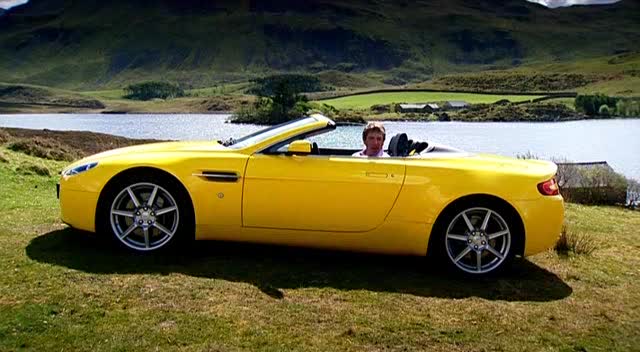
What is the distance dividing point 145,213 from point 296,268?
1573 millimetres

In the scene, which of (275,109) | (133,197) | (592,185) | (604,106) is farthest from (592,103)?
(133,197)

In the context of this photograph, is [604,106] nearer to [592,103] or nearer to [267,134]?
[592,103]

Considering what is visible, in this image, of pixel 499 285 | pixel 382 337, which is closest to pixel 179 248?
pixel 382 337

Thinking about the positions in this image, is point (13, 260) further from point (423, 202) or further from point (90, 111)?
point (90, 111)

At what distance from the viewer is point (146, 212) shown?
542 centimetres

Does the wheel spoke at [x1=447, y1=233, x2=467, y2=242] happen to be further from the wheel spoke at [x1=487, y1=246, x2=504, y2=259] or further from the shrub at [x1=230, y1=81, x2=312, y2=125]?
the shrub at [x1=230, y1=81, x2=312, y2=125]

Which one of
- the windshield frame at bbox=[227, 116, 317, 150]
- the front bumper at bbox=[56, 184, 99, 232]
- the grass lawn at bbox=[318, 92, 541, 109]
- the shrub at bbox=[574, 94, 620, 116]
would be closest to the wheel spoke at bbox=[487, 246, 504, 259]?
the windshield frame at bbox=[227, 116, 317, 150]

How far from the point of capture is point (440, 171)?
208 inches

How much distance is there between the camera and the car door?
17.2 feet

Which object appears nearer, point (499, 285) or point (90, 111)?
point (499, 285)

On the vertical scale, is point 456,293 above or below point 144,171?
below

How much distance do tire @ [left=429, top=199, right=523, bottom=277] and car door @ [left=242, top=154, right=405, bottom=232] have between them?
2.02 ft

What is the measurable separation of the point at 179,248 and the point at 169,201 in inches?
18.9

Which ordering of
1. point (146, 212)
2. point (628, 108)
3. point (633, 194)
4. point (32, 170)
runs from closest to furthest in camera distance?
point (146, 212) → point (32, 170) → point (633, 194) → point (628, 108)
